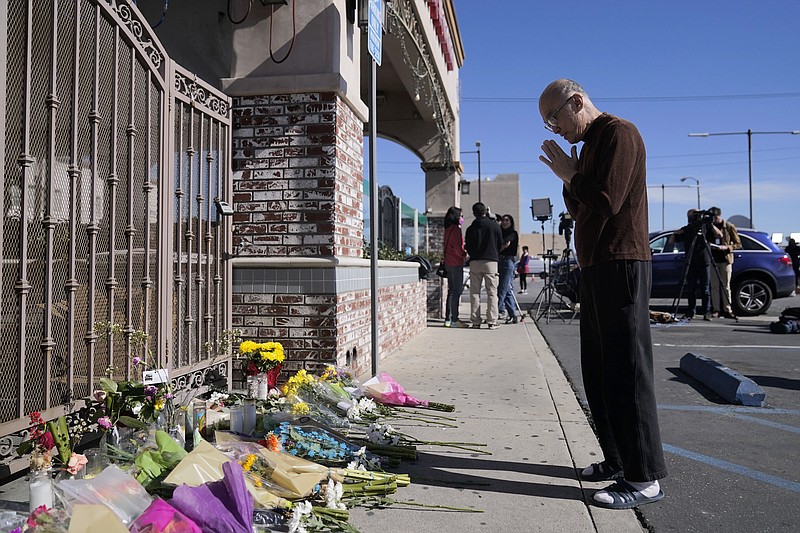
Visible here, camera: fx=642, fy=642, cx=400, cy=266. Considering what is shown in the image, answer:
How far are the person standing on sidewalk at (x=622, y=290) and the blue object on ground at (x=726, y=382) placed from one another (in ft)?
8.42

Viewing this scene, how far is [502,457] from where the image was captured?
145 inches

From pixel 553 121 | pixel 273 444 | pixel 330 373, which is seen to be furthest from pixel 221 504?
pixel 553 121

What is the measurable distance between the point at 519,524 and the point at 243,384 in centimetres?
278

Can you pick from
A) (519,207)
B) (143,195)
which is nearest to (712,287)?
(143,195)

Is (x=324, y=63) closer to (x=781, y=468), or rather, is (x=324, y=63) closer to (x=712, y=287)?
(x=781, y=468)

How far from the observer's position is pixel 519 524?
2.79 metres

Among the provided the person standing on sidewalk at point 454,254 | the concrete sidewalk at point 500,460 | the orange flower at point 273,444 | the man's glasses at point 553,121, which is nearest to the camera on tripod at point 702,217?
the person standing on sidewalk at point 454,254

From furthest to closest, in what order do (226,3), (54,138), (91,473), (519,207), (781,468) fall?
(519,207), (226,3), (781,468), (54,138), (91,473)

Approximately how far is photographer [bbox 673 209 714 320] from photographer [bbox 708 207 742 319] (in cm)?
25

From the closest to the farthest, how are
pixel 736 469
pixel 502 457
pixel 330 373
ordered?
pixel 736 469 < pixel 502 457 < pixel 330 373

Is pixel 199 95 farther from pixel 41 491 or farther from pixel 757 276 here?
pixel 757 276

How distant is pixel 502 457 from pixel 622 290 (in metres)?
1.28

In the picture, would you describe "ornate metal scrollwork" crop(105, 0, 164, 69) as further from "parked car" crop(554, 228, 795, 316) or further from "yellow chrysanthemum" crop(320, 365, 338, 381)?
"parked car" crop(554, 228, 795, 316)

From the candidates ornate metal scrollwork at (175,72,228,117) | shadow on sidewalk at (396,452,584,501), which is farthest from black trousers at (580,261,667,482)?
ornate metal scrollwork at (175,72,228,117)
